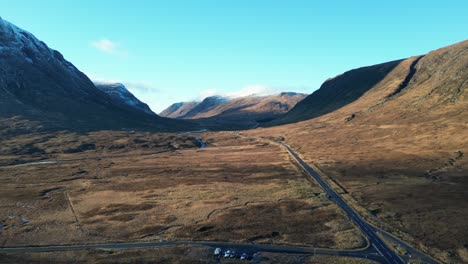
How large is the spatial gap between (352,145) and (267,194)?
104 meters

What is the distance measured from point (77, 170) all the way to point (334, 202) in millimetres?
123586

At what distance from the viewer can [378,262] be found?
60406 mm

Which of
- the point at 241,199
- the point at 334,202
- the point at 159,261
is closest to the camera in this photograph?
the point at 159,261

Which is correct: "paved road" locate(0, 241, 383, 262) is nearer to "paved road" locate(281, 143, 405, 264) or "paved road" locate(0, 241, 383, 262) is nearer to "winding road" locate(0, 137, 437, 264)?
"winding road" locate(0, 137, 437, 264)

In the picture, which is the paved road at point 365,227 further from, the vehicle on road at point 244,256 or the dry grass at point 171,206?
the vehicle on road at point 244,256

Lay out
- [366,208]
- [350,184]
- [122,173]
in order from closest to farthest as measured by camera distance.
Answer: [366,208]
[350,184]
[122,173]

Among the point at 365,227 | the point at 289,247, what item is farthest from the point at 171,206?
the point at 365,227

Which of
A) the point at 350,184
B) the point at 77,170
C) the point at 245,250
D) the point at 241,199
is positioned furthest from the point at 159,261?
the point at 77,170

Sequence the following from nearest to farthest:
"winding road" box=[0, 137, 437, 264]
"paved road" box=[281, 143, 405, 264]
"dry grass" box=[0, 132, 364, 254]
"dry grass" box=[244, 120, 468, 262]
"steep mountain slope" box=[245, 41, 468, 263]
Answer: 1. "paved road" box=[281, 143, 405, 264]
2. "winding road" box=[0, 137, 437, 264]
3. "steep mountain slope" box=[245, 41, 468, 263]
4. "dry grass" box=[244, 120, 468, 262]
5. "dry grass" box=[0, 132, 364, 254]

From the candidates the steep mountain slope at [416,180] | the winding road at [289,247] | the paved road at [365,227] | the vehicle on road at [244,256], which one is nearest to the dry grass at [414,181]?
the steep mountain slope at [416,180]

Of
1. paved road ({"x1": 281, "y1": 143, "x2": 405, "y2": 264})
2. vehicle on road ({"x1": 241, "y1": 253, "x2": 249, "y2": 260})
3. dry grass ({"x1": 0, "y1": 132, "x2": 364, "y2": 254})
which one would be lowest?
paved road ({"x1": 281, "y1": 143, "x2": 405, "y2": 264})

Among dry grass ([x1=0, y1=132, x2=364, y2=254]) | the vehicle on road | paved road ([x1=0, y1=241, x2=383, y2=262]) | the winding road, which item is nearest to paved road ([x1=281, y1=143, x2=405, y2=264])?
the winding road

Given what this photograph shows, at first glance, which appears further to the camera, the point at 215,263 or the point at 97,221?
the point at 97,221

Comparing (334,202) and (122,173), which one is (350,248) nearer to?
(334,202)
